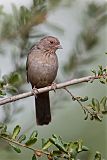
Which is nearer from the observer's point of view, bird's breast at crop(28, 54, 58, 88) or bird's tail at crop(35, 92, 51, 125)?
bird's tail at crop(35, 92, 51, 125)

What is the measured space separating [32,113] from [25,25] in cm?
64

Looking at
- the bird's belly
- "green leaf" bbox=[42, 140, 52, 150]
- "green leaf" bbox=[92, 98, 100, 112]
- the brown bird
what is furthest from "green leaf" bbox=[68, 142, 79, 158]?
the bird's belly

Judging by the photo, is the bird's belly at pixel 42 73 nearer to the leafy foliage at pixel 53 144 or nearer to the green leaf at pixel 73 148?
the leafy foliage at pixel 53 144

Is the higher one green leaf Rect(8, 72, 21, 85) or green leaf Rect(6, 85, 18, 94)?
green leaf Rect(8, 72, 21, 85)

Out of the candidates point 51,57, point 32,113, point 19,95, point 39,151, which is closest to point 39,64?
point 51,57

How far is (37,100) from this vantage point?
18.5ft

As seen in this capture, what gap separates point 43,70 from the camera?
211 inches

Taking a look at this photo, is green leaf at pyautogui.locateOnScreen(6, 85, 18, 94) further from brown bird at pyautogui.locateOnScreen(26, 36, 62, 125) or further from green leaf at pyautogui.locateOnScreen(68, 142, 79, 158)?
brown bird at pyautogui.locateOnScreen(26, 36, 62, 125)

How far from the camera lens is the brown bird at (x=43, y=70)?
5305 millimetres

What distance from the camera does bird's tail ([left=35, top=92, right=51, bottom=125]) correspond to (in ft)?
17.1

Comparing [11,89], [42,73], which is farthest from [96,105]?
[42,73]

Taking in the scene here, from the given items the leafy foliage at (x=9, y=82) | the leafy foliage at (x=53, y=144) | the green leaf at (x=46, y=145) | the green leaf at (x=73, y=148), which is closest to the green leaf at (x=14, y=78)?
the leafy foliage at (x=9, y=82)

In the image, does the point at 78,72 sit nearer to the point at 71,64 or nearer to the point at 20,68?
the point at 71,64

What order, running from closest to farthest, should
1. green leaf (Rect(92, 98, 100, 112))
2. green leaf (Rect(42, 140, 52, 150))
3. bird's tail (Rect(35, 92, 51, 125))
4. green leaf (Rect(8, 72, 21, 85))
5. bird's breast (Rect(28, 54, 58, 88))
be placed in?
green leaf (Rect(42, 140, 52, 150)) → green leaf (Rect(8, 72, 21, 85)) → green leaf (Rect(92, 98, 100, 112)) → bird's tail (Rect(35, 92, 51, 125)) → bird's breast (Rect(28, 54, 58, 88))
